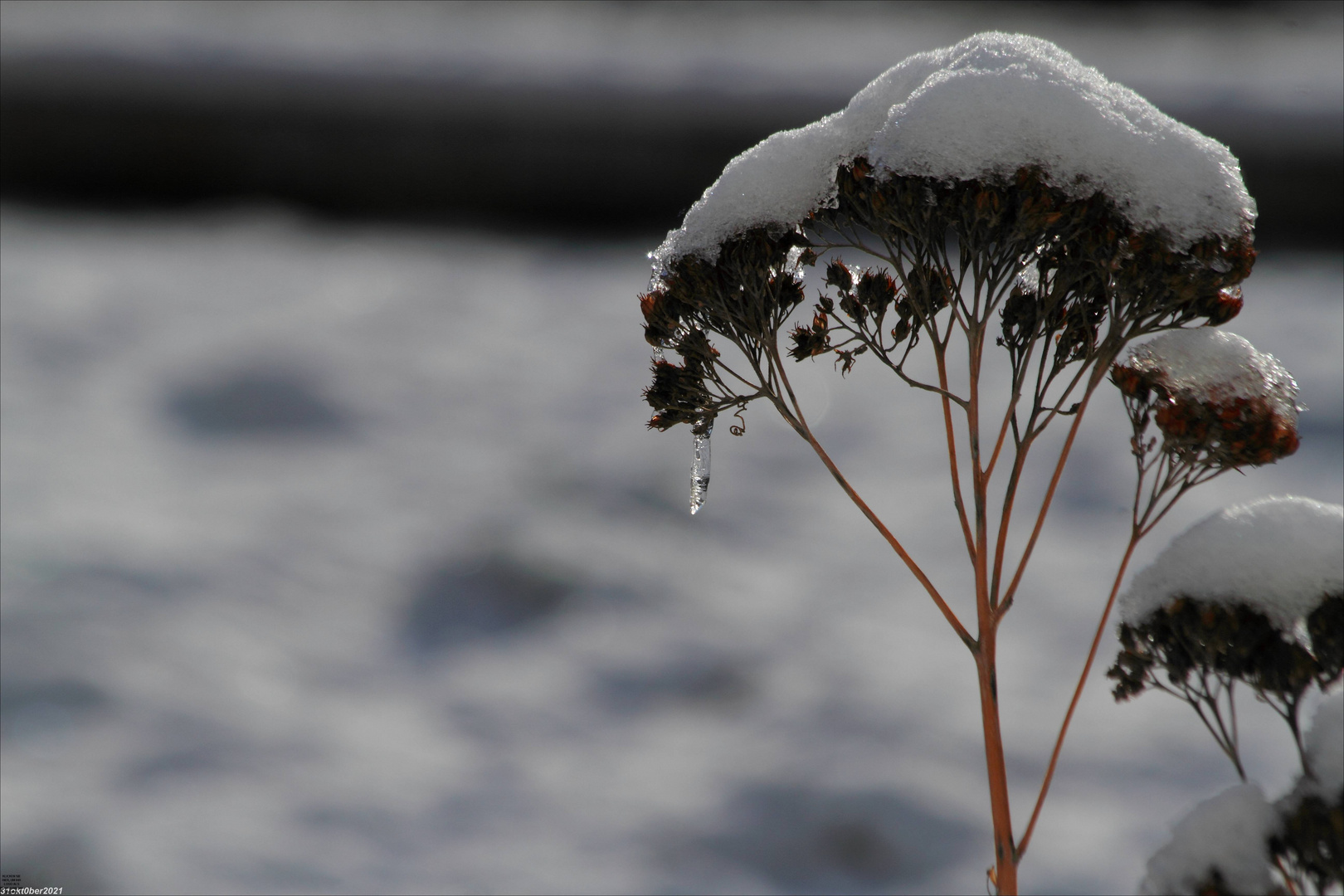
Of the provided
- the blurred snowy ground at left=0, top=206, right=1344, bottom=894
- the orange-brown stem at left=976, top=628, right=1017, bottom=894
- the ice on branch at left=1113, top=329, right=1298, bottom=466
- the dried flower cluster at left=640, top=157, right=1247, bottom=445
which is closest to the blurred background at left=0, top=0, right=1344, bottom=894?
the blurred snowy ground at left=0, top=206, right=1344, bottom=894

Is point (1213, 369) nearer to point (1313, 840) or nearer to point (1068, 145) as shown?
point (1068, 145)

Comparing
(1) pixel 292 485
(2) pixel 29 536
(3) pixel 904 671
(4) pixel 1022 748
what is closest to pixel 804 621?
(3) pixel 904 671

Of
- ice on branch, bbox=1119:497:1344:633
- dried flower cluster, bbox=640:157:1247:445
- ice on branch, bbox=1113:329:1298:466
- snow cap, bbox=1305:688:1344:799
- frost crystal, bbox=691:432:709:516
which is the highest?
dried flower cluster, bbox=640:157:1247:445

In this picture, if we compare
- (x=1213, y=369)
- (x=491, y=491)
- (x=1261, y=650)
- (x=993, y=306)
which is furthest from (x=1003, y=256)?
(x=491, y=491)

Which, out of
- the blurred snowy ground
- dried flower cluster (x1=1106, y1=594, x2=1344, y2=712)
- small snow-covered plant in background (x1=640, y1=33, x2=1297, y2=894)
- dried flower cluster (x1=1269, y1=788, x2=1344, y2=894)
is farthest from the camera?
the blurred snowy ground

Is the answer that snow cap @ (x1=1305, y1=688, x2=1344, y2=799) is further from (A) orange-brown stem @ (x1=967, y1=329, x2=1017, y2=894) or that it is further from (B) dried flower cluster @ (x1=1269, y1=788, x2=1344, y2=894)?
(A) orange-brown stem @ (x1=967, y1=329, x2=1017, y2=894)
